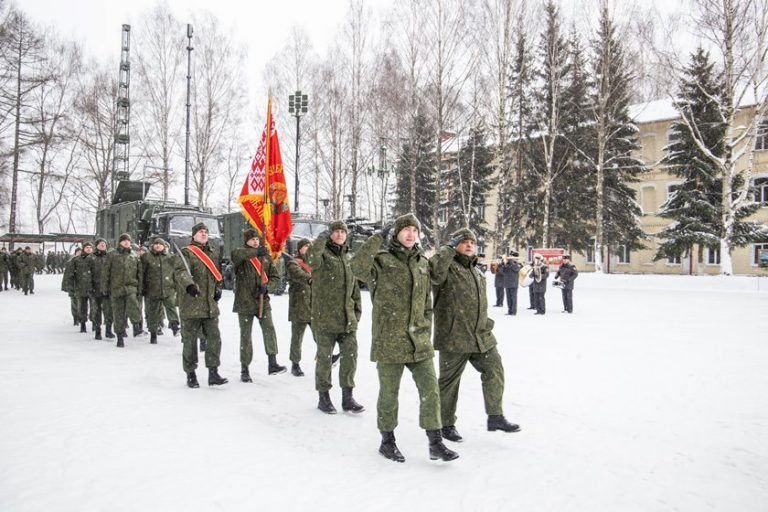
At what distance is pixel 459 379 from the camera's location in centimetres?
458

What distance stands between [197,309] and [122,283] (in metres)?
3.78

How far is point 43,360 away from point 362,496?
20.9 feet

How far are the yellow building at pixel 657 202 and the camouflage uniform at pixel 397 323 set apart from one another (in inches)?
1296

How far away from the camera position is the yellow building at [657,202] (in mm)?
35719

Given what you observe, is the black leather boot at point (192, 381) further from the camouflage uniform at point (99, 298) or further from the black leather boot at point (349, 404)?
the camouflage uniform at point (99, 298)

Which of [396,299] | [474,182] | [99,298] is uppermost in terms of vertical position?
[474,182]

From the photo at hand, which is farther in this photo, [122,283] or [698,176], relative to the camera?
[698,176]

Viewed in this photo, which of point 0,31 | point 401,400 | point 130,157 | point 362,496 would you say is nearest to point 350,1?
point 130,157

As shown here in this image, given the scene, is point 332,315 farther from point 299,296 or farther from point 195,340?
point 195,340

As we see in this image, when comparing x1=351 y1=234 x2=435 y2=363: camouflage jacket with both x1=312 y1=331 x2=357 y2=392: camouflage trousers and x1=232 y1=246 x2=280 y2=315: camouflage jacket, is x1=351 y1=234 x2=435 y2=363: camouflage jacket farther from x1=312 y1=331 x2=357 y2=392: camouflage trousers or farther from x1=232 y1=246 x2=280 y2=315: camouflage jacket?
x1=232 y1=246 x2=280 y2=315: camouflage jacket

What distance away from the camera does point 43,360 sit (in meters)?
8.00

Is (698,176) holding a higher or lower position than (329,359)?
higher

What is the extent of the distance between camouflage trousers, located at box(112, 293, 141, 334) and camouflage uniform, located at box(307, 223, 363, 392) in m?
5.24

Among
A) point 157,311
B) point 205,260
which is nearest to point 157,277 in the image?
point 157,311
